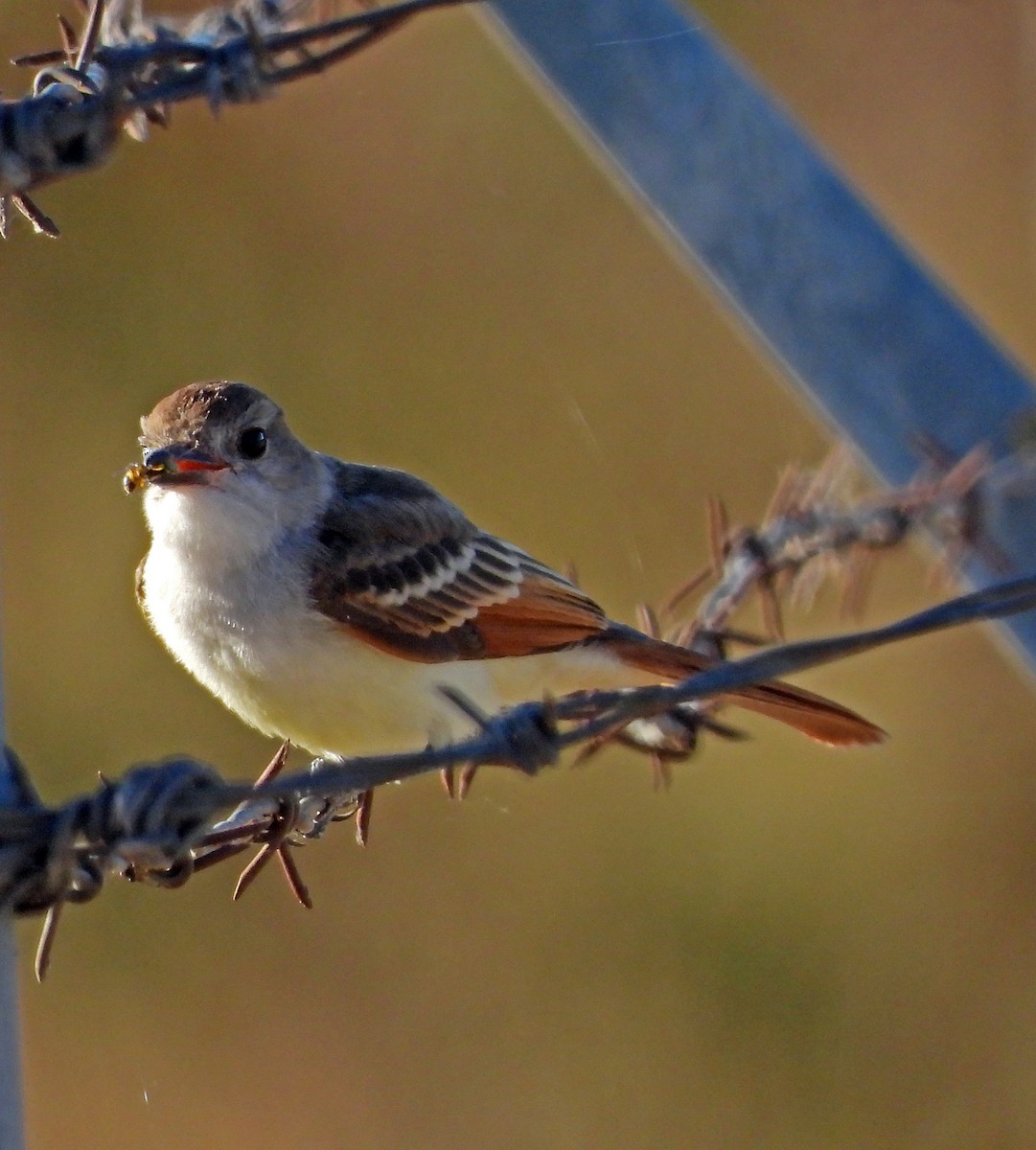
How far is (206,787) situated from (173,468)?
1.63 metres

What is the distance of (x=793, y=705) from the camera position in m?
3.59

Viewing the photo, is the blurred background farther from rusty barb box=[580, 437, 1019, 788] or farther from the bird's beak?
the bird's beak

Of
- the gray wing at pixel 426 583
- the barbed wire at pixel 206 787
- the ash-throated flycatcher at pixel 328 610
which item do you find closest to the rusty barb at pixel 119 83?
the barbed wire at pixel 206 787

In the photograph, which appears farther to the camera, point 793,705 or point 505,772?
point 505,772

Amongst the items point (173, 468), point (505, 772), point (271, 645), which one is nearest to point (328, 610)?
point (271, 645)

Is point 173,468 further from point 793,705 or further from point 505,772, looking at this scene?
point 505,772

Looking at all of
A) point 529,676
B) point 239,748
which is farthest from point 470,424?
point 529,676

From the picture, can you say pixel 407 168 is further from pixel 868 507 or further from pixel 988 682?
pixel 868 507

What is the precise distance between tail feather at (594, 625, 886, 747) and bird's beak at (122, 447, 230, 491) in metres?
1.00

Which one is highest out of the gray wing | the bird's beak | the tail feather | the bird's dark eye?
the bird's dark eye

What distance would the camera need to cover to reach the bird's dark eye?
3740 mm

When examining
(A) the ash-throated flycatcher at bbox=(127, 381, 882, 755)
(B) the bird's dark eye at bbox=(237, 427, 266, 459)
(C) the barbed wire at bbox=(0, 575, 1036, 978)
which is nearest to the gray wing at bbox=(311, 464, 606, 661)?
(A) the ash-throated flycatcher at bbox=(127, 381, 882, 755)

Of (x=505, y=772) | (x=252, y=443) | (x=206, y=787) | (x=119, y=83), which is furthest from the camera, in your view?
(x=505, y=772)

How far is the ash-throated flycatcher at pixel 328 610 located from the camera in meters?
3.52
